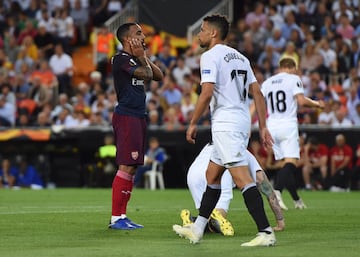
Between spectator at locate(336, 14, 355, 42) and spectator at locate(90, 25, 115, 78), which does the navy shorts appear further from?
spectator at locate(90, 25, 115, 78)

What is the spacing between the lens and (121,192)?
40.8ft

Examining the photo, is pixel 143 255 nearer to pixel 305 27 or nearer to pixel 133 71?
pixel 133 71

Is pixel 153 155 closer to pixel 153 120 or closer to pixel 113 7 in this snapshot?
pixel 153 120

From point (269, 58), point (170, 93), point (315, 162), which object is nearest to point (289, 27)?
point (269, 58)

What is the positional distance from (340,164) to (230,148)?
1460cm

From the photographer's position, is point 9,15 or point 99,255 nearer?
point 99,255

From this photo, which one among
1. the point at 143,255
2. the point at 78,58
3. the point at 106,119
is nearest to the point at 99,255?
the point at 143,255

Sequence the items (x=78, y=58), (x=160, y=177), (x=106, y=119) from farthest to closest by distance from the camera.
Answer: (x=78, y=58) → (x=106, y=119) → (x=160, y=177)

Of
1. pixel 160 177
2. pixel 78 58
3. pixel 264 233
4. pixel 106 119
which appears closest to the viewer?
pixel 264 233

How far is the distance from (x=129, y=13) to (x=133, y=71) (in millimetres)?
20812

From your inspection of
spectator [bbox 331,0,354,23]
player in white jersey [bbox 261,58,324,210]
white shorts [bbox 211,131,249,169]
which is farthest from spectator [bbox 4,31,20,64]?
white shorts [bbox 211,131,249,169]

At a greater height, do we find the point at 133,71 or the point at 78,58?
the point at 78,58

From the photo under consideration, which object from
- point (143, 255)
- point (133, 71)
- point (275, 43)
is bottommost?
point (143, 255)

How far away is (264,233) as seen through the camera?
1005 cm
